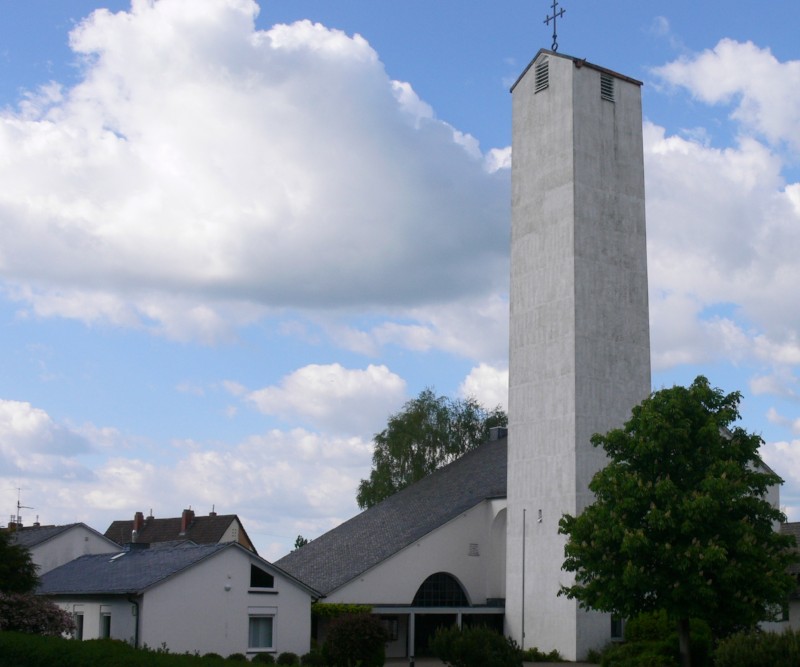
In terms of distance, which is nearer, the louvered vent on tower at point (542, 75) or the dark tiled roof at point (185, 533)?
the louvered vent on tower at point (542, 75)

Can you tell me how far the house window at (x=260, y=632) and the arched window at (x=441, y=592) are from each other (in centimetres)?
1009

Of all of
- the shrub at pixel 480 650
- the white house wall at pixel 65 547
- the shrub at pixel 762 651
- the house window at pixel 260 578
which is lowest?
the shrub at pixel 480 650

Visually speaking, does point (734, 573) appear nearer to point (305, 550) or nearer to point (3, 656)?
point (3, 656)

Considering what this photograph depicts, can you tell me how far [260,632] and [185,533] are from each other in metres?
57.3

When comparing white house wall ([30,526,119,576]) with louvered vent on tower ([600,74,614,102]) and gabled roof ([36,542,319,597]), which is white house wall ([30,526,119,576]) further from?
louvered vent on tower ([600,74,614,102])

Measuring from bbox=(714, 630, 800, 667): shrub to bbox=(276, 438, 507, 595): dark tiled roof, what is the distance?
24.8m

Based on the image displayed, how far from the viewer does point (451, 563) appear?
1893 inches

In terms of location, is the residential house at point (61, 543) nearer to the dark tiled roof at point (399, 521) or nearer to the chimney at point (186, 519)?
the dark tiled roof at point (399, 521)

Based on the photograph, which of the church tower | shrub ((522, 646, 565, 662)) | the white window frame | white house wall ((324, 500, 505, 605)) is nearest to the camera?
the white window frame

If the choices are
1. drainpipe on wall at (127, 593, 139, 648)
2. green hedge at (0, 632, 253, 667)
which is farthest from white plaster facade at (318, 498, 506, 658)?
green hedge at (0, 632, 253, 667)

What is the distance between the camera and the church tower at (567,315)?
1686 inches

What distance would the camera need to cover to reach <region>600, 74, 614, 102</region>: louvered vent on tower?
46188 mm

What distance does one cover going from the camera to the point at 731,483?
30.1m

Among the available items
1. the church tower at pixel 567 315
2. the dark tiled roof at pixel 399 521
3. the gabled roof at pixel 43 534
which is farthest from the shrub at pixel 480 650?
the gabled roof at pixel 43 534
